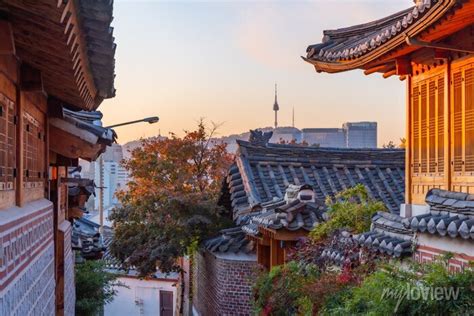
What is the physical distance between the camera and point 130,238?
1917 centimetres

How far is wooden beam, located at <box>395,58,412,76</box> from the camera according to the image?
9.66 m

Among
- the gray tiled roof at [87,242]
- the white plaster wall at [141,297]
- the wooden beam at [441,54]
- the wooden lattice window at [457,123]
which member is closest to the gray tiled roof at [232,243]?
the gray tiled roof at [87,242]

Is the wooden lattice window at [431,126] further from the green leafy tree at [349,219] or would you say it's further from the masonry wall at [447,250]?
the masonry wall at [447,250]

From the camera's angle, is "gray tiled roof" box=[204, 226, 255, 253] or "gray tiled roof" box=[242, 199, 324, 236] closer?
"gray tiled roof" box=[242, 199, 324, 236]

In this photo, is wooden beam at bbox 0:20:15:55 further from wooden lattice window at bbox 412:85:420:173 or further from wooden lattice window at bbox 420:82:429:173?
wooden lattice window at bbox 412:85:420:173

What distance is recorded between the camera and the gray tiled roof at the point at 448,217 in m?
6.17

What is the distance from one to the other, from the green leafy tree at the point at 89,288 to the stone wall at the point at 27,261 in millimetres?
5865

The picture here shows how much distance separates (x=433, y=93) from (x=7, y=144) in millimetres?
6329

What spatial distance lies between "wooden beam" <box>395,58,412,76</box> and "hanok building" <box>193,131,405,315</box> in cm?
432

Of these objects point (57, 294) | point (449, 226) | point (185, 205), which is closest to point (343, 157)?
point (185, 205)


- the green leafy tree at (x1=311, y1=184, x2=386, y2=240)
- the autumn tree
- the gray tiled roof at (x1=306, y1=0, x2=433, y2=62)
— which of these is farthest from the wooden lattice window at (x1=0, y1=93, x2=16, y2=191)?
the autumn tree

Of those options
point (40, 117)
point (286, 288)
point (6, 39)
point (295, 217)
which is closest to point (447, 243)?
→ point (286, 288)

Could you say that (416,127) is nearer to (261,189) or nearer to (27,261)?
(27,261)

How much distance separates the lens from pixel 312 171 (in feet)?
60.3
